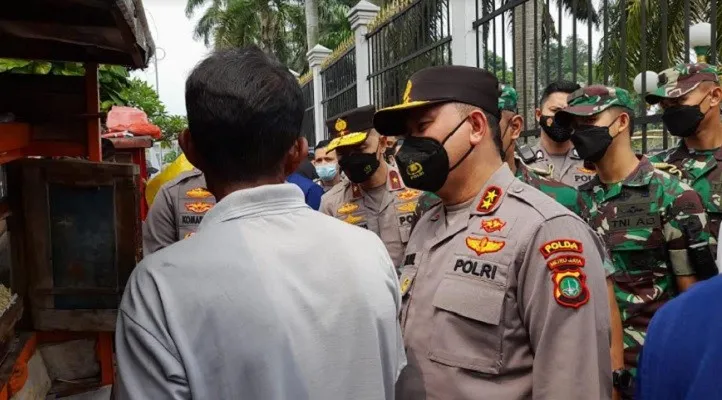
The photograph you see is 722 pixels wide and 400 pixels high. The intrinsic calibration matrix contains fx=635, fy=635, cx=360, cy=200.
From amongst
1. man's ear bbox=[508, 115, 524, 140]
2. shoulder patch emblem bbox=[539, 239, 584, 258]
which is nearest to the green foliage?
man's ear bbox=[508, 115, 524, 140]

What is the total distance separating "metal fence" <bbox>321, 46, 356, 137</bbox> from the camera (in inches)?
352

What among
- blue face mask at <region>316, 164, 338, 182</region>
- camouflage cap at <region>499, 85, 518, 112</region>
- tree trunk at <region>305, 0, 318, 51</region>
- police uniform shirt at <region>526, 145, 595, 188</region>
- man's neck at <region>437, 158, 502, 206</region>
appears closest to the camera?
man's neck at <region>437, 158, 502, 206</region>

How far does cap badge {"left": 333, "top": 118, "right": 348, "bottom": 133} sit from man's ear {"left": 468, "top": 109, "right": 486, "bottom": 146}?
2.17 meters

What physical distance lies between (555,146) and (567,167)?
0.58ft

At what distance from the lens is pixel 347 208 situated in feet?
13.2

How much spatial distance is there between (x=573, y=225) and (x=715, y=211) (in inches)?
73.7

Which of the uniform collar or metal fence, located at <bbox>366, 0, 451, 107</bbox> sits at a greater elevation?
metal fence, located at <bbox>366, 0, 451, 107</bbox>

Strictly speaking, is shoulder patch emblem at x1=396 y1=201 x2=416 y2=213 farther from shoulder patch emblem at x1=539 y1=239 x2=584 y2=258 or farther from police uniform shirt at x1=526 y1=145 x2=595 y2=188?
shoulder patch emblem at x1=539 y1=239 x2=584 y2=258

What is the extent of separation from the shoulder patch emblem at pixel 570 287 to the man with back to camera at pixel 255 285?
44cm

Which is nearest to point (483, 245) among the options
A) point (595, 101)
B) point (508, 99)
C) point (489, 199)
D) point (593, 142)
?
point (489, 199)

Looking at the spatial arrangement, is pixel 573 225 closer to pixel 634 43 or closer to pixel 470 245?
pixel 470 245

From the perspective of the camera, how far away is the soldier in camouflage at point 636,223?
2.59m

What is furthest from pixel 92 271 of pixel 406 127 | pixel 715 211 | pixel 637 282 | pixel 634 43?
pixel 634 43

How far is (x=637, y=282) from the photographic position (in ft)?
8.80
